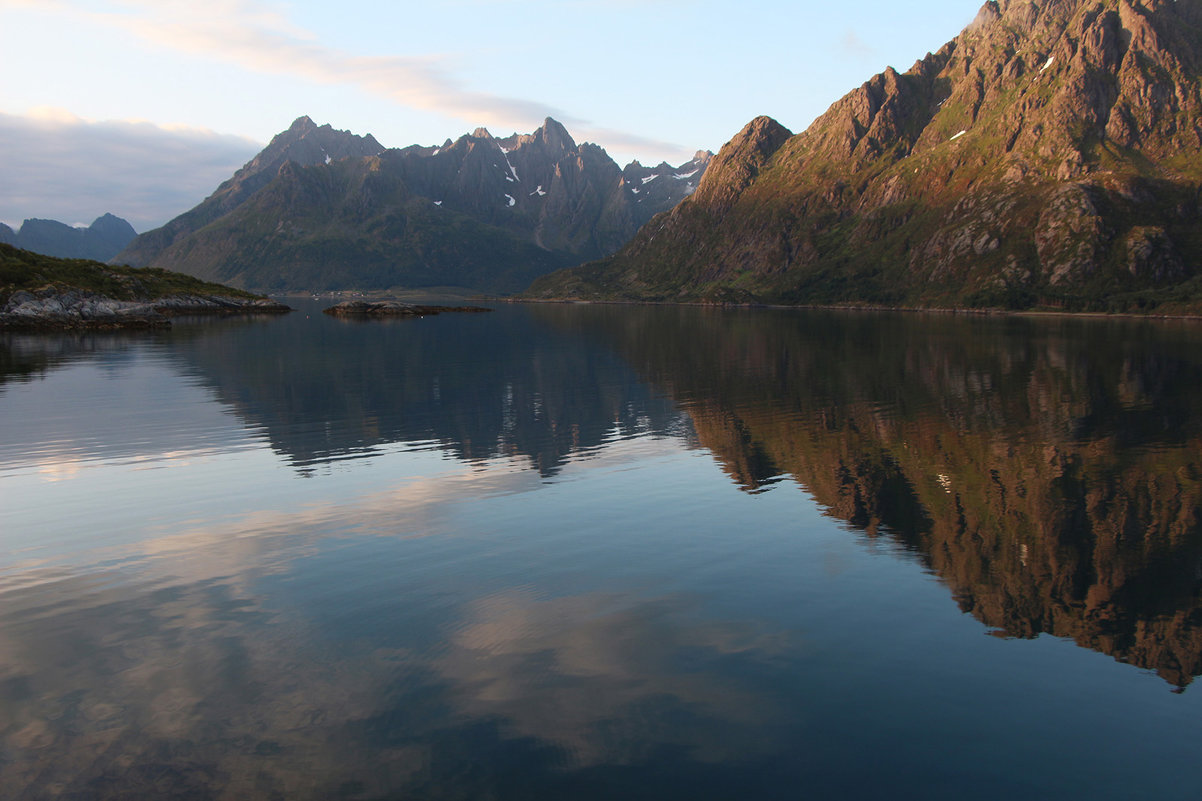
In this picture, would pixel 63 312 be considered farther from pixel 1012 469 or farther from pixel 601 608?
pixel 1012 469

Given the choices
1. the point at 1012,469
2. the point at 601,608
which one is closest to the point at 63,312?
the point at 601,608

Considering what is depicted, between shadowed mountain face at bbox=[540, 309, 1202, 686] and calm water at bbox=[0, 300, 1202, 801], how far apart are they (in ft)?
0.75

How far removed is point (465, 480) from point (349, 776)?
23767mm

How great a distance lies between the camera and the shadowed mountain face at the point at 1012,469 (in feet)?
75.4

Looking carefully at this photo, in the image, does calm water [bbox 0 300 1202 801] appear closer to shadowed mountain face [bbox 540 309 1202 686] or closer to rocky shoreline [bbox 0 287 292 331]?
shadowed mountain face [bbox 540 309 1202 686]

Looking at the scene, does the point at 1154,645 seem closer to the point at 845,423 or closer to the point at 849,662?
the point at 849,662

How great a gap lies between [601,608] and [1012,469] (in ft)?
92.9

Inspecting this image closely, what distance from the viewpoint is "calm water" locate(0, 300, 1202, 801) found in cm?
1456

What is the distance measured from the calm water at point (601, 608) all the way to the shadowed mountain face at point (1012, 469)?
23 cm

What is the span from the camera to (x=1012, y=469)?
129 ft

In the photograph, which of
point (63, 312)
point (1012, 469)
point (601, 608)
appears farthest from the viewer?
point (63, 312)

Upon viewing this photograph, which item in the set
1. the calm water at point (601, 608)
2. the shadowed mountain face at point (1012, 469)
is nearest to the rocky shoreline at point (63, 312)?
the calm water at point (601, 608)

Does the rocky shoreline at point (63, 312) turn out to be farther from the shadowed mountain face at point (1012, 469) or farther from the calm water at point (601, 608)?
the shadowed mountain face at point (1012, 469)

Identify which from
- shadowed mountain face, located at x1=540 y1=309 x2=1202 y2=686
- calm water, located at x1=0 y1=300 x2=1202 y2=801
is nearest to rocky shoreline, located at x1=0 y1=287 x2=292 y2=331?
calm water, located at x1=0 y1=300 x2=1202 y2=801
